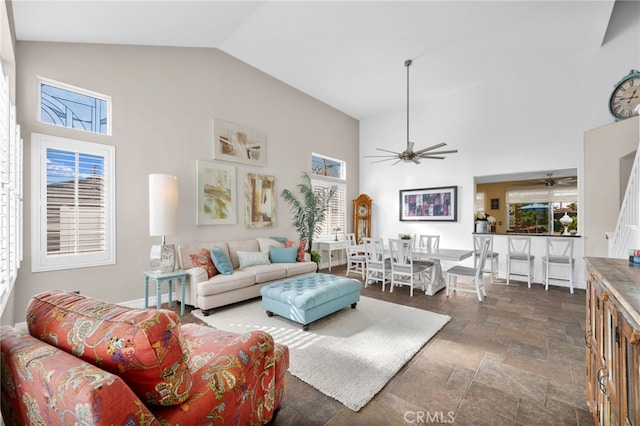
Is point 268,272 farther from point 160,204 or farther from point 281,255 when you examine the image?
point 160,204

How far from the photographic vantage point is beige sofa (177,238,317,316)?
3619 millimetres

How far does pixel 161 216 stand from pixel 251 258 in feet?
4.93

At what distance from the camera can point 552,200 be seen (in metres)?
7.84

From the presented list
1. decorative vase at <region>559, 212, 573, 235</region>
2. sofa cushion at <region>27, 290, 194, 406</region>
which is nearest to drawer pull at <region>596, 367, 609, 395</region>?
sofa cushion at <region>27, 290, 194, 406</region>

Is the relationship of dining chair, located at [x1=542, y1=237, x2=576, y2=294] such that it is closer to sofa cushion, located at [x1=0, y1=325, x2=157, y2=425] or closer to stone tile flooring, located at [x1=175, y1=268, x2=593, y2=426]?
stone tile flooring, located at [x1=175, y1=268, x2=593, y2=426]

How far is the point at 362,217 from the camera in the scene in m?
7.67

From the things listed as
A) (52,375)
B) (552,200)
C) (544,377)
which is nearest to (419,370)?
(544,377)

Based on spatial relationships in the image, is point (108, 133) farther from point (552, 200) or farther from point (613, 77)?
point (552, 200)

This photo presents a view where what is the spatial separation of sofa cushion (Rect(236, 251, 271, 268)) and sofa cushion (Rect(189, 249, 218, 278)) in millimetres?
518

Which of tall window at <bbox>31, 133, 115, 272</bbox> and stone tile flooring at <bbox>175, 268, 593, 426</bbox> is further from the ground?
tall window at <bbox>31, 133, 115, 272</bbox>

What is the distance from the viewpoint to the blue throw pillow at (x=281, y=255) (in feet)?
16.0

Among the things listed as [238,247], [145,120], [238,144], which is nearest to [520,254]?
[238,247]

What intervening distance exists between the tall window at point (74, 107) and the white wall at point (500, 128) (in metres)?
5.18

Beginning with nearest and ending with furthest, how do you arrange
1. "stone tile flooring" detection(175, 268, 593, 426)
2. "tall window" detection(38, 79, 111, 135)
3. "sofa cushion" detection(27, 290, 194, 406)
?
"sofa cushion" detection(27, 290, 194, 406), "stone tile flooring" detection(175, 268, 593, 426), "tall window" detection(38, 79, 111, 135)
